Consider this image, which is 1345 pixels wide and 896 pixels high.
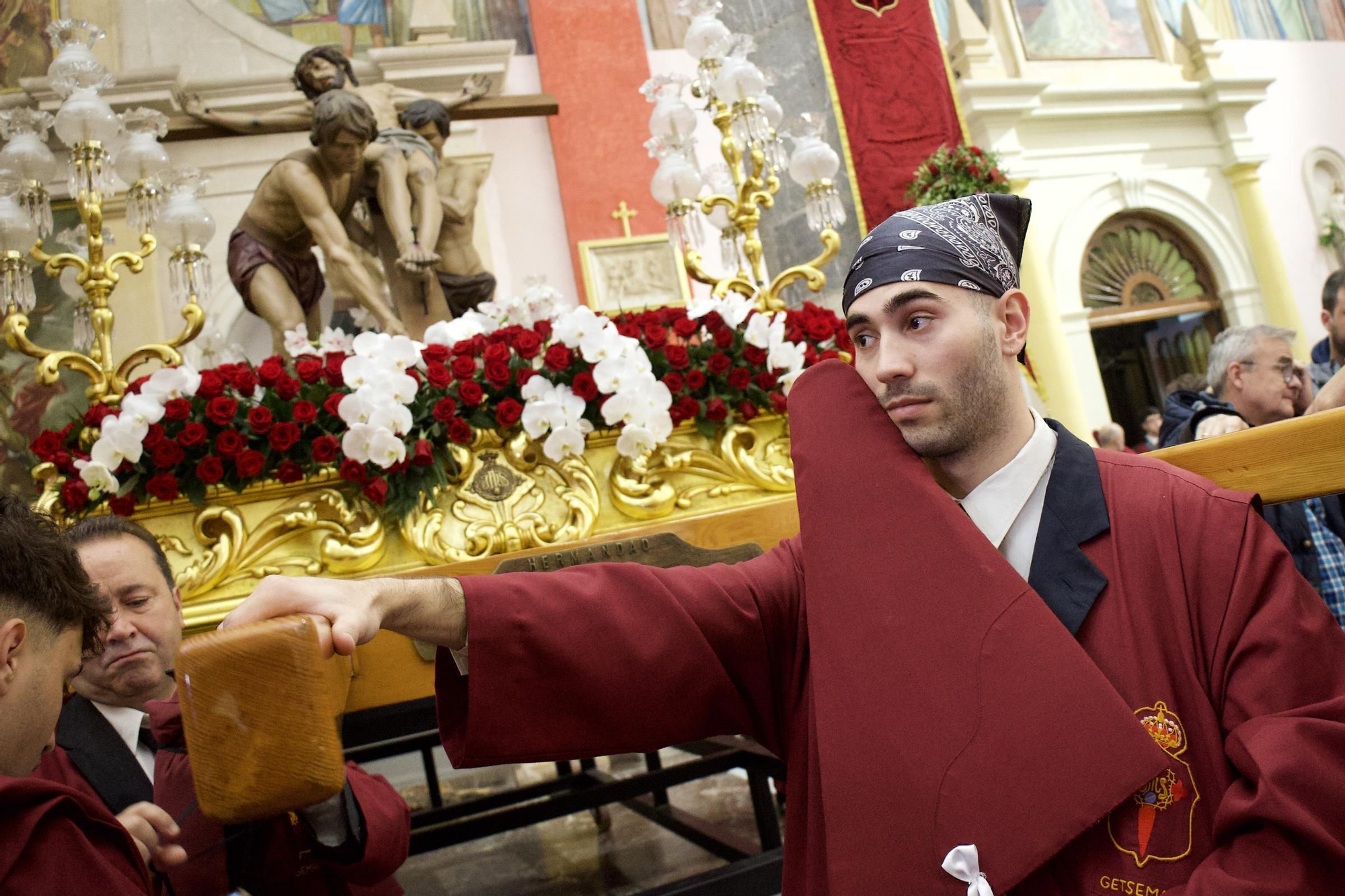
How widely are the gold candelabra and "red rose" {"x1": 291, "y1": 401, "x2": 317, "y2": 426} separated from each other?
607 millimetres

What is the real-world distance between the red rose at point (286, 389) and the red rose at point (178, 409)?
23cm

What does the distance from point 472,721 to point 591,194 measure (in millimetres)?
7092

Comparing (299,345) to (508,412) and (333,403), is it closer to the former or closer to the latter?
(333,403)

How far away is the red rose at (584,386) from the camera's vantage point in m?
2.99

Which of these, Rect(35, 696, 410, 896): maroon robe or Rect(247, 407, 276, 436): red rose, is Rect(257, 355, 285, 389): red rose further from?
Rect(35, 696, 410, 896): maroon robe

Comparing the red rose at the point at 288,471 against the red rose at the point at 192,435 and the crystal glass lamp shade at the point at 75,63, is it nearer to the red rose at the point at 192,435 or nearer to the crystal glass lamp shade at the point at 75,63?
the red rose at the point at 192,435

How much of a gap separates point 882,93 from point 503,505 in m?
6.24

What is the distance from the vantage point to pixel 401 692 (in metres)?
2.54

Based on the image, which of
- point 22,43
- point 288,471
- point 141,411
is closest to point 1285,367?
point 288,471

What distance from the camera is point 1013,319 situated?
1688mm

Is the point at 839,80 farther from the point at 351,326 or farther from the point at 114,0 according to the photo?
the point at 114,0

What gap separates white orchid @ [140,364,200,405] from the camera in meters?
2.76

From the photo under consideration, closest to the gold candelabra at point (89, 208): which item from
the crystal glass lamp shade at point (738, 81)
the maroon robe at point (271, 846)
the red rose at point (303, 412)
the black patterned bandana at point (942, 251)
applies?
the red rose at point (303, 412)

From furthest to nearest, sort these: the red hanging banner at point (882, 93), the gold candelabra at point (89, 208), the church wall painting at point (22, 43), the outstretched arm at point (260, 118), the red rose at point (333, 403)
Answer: the red hanging banner at point (882, 93) < the church wall painting at point (22, 43) < the outstretched arm at point (260, 118) < the gold candelabra at point (89, 208) < the red rose at point (333, 403)
